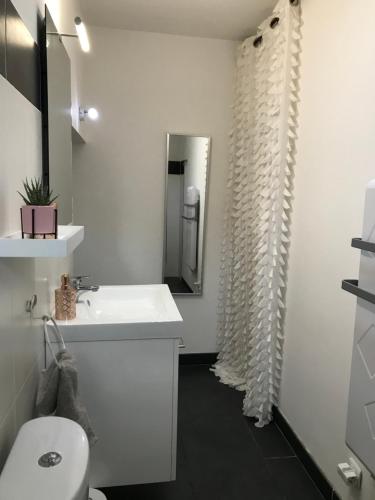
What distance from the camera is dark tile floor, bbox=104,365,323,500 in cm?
176

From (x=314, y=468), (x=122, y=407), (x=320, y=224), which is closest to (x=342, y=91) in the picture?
(x=320, y=224)

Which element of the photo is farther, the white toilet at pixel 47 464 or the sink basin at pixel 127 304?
the sink basin at pixel 127 304

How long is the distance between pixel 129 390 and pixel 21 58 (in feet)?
4.14

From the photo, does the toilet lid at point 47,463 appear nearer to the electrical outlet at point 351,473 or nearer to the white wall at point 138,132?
the electrical outlet at point 351,473

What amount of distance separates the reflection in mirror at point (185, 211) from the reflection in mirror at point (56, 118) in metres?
1.03

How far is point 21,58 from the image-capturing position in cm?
107

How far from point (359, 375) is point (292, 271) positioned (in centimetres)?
95

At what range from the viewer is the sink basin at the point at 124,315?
4.99ft

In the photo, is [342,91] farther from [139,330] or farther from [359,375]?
[139,330]

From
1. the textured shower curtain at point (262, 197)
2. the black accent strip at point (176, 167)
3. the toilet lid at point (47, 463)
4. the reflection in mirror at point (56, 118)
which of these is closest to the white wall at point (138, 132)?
the black accent strip at point (176, 167)

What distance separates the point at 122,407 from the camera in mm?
1587

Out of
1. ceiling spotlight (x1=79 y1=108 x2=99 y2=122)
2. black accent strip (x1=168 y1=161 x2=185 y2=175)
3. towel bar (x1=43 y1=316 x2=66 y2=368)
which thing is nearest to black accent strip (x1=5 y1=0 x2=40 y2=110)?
towel bar (x1=43 y1=316 x2=66 y2=368)

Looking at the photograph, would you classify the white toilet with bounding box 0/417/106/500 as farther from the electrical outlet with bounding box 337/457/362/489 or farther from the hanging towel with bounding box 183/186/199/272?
the hanging towel with bounding box 183/186/199/272

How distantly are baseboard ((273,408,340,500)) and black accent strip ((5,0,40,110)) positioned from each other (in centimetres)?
199
